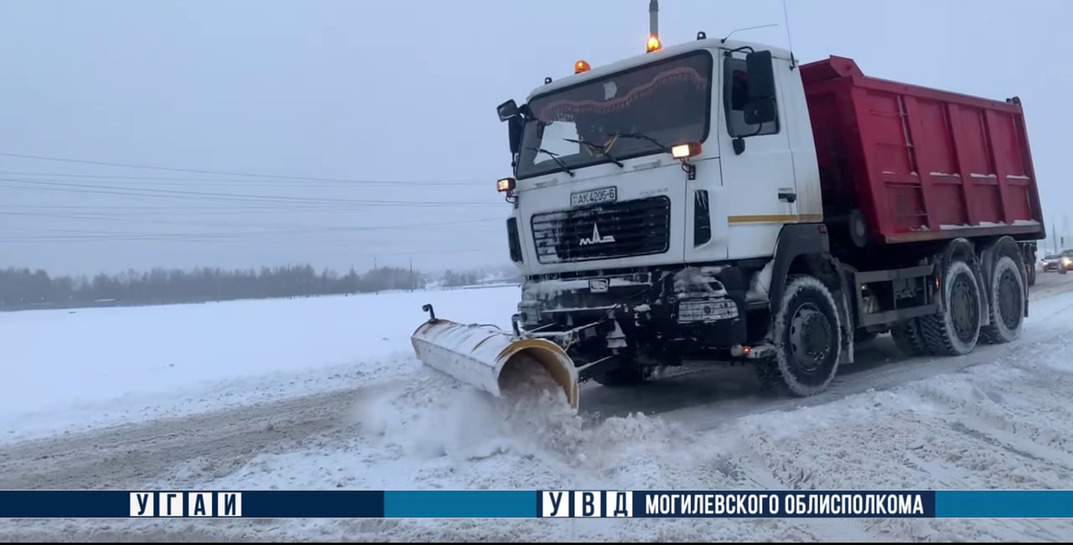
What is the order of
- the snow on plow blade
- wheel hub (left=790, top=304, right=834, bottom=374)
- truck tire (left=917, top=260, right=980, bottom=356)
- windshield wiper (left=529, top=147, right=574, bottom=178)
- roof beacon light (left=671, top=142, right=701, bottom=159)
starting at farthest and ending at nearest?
1. truck tire (left=917, top=260, right=980, bottom=356)
2. windshield wiper (left=529, top=147, right=574, bottom=178)
3. wheel hub (left=790, top=304, right=834, bottom=374)
4. roof beacon light (left=671, top=142, right=701, bottom=159)
5. the snow on plow blade

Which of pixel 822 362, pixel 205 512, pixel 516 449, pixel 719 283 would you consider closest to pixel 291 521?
pixel 205 512

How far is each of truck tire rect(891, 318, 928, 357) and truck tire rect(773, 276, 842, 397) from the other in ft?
8.14

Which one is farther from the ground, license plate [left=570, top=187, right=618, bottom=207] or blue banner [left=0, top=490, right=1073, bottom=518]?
license plate [left=570, top=187, right=618, bottom=207]

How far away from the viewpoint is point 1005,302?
36.3 ft

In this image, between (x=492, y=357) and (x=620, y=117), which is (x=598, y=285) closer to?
(x=620, y=117)

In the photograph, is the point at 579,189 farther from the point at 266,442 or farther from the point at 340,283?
the point at 340,283

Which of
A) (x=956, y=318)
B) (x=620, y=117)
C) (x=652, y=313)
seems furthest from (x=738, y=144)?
(x=956, y=318)

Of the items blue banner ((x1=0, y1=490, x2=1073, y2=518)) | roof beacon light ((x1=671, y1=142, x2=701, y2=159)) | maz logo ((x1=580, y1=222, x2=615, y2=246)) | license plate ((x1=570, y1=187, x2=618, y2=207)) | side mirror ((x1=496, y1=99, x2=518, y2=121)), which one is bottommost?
blue banner ((x1=0, y1=490, x2=1073, y2=518))

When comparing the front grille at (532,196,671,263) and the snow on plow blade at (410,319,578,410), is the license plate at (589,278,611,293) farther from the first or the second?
the snow on plow blade at (410,319,578,410)

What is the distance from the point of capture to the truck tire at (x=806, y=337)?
281 inches

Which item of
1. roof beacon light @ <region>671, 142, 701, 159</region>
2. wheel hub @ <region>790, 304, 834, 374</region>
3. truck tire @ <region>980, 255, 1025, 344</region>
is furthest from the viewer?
truck tire @ <region>980, 255, 1025, 344</region>

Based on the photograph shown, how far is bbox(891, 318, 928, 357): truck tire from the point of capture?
9773 millimetres

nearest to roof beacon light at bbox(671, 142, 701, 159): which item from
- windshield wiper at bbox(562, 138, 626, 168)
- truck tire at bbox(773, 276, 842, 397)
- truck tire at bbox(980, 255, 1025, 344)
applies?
windshield wiper at bbox(562, 138, 626, 168)

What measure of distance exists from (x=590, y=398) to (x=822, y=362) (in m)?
2.21
